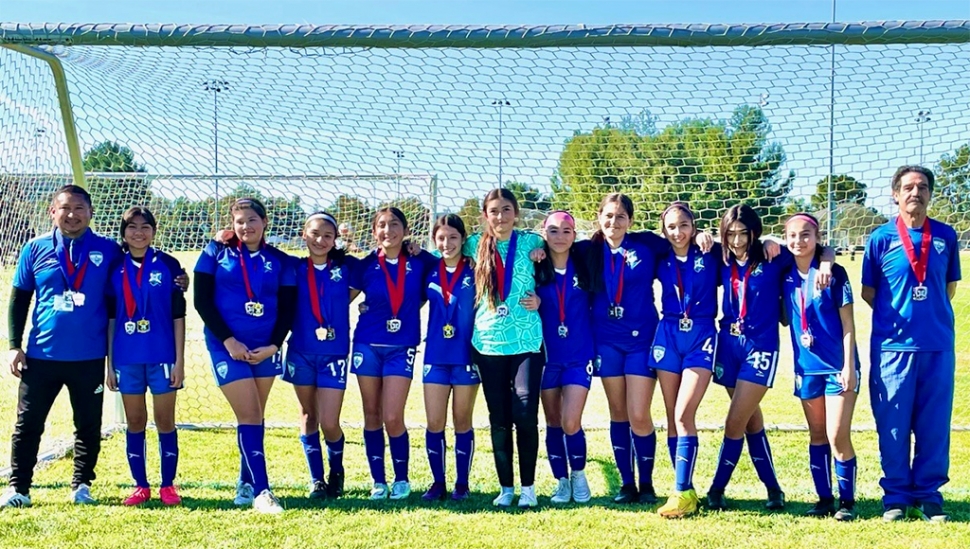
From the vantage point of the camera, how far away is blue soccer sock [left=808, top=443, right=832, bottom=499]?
4.30m

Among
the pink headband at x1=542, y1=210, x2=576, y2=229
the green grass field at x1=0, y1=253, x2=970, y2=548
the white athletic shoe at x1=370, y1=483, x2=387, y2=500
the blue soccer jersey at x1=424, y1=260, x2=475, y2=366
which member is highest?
the pink headband at x1=542, y1=210, x2=576, y2=229

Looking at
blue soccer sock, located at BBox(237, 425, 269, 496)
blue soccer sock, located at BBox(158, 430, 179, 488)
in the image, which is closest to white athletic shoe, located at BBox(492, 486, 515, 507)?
blue soccer sock, located at BBox(237, 425, 269, 496)

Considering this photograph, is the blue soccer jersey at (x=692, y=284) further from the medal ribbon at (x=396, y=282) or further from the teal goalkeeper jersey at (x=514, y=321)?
the medal ribbon at (x=396, y=282)

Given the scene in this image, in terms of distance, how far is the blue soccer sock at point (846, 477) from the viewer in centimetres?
422

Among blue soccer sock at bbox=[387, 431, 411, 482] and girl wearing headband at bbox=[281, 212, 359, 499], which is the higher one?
girl wearing headband at bbox=[281, 212, 359, 499]

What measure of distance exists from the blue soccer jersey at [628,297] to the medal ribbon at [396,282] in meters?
1.11

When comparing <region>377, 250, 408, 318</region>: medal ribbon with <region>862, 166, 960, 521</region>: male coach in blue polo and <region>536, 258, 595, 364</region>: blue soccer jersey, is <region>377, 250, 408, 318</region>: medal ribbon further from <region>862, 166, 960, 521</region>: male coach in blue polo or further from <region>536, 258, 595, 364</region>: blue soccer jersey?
<region>862, 166, 960, 521</region>: male coach in blue polo

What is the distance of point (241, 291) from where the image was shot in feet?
14.5

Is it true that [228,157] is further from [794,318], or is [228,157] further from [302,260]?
[794,318]

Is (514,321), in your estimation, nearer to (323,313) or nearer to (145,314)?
(323,313)

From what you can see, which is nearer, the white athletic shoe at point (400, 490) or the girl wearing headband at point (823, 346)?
the girl wearing headband at point (823, 346)

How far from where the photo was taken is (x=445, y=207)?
611 cm

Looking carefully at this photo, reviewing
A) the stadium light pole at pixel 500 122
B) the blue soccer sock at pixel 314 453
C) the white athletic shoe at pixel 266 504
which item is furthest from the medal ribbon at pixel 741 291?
the white athletic shoe at pixel 266 504

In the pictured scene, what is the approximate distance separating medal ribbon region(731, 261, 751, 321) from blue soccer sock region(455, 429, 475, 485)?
1.70 meters
